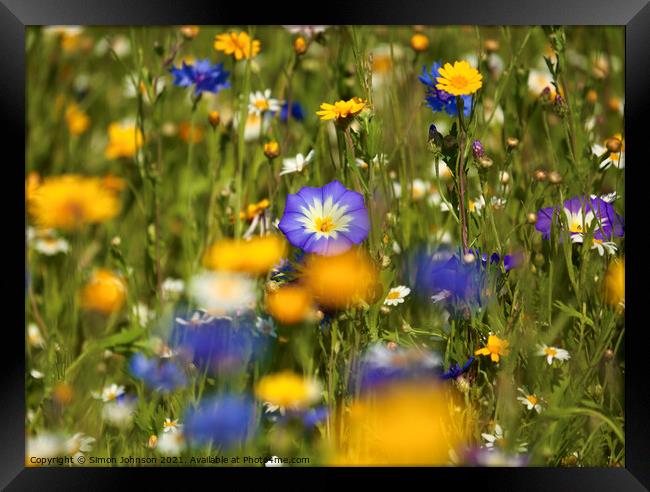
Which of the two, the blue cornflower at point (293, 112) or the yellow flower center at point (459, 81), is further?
the blue cornflower at point (293, 112)

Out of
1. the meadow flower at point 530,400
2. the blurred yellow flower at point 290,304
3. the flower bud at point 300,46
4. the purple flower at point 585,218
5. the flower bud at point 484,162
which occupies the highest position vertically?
the flower bud at point 300,46

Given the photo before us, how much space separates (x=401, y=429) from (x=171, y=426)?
0.27 meters

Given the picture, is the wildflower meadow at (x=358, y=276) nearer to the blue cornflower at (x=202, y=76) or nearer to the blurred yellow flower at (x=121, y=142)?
the blue cornflower at (x=202, y=76)

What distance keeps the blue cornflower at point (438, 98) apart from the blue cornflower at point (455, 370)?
1.00 feet

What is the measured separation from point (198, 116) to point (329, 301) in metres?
0.60

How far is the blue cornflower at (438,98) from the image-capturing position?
1.28 m

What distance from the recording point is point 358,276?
4.02 feet

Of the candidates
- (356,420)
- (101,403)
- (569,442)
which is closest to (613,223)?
(569,442)

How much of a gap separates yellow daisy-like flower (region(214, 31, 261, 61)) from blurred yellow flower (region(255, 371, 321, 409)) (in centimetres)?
45

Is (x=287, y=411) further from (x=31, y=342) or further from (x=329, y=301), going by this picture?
(x=31, y=342)

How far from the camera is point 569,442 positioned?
1.19 meters

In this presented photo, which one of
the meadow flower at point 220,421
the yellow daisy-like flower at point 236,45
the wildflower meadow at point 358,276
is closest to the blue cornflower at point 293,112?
the wildflower meadow at point 358,276
